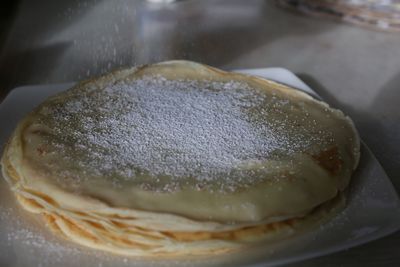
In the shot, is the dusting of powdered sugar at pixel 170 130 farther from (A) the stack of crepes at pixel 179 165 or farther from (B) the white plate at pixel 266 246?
(B) the white plate at pixel 266 246

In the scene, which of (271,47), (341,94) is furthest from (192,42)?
(341,94)

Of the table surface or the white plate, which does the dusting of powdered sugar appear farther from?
the table surface

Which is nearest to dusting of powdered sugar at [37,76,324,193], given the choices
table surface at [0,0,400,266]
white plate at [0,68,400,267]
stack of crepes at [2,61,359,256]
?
stack of crepes at [2,61,359,256]

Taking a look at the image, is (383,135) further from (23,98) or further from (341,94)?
(23,98)

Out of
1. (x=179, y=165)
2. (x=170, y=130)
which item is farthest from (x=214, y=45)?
(x=179, y=165)

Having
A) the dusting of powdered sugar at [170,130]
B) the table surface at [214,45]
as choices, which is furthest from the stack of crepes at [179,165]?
the table surface at [214,45]

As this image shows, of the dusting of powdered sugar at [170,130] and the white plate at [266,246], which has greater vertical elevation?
the dusting of powdered sugar at [170,130]
